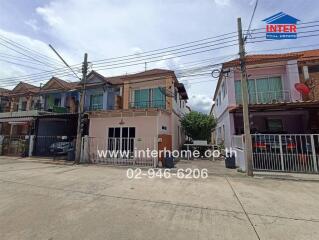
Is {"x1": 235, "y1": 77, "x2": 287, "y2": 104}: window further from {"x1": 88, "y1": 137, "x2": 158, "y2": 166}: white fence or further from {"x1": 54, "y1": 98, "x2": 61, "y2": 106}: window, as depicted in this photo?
{"x1": 54, "y1": 98, "x2": 61, "y2": 106}: window

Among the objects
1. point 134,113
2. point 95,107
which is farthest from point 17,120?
point 134,113

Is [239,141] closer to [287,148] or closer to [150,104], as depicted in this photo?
[287,148]

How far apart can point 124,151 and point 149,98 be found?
5.69 m

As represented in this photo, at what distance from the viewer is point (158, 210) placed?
453 cm

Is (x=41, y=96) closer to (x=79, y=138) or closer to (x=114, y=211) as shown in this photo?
(x=79, y=138)

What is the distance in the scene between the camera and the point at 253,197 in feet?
18.4

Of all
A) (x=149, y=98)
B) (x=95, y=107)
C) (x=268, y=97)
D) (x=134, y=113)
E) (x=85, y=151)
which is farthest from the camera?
(x=95, y=107)

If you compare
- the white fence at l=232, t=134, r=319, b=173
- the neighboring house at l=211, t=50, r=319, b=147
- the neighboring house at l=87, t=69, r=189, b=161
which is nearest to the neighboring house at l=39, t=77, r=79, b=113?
the neighboring house at l=87, t=69, r=189, b=161

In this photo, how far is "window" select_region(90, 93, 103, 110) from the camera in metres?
18.0

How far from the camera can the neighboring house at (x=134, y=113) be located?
1236 centimetres

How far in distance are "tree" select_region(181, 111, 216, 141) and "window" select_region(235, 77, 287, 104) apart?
3424 millimetres

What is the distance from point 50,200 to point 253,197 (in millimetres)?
6147

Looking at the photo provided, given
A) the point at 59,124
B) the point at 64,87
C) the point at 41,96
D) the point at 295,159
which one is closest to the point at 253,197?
the point at 295,159

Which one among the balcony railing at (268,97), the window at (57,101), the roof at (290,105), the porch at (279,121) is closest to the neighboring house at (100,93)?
the window at (57,101)
